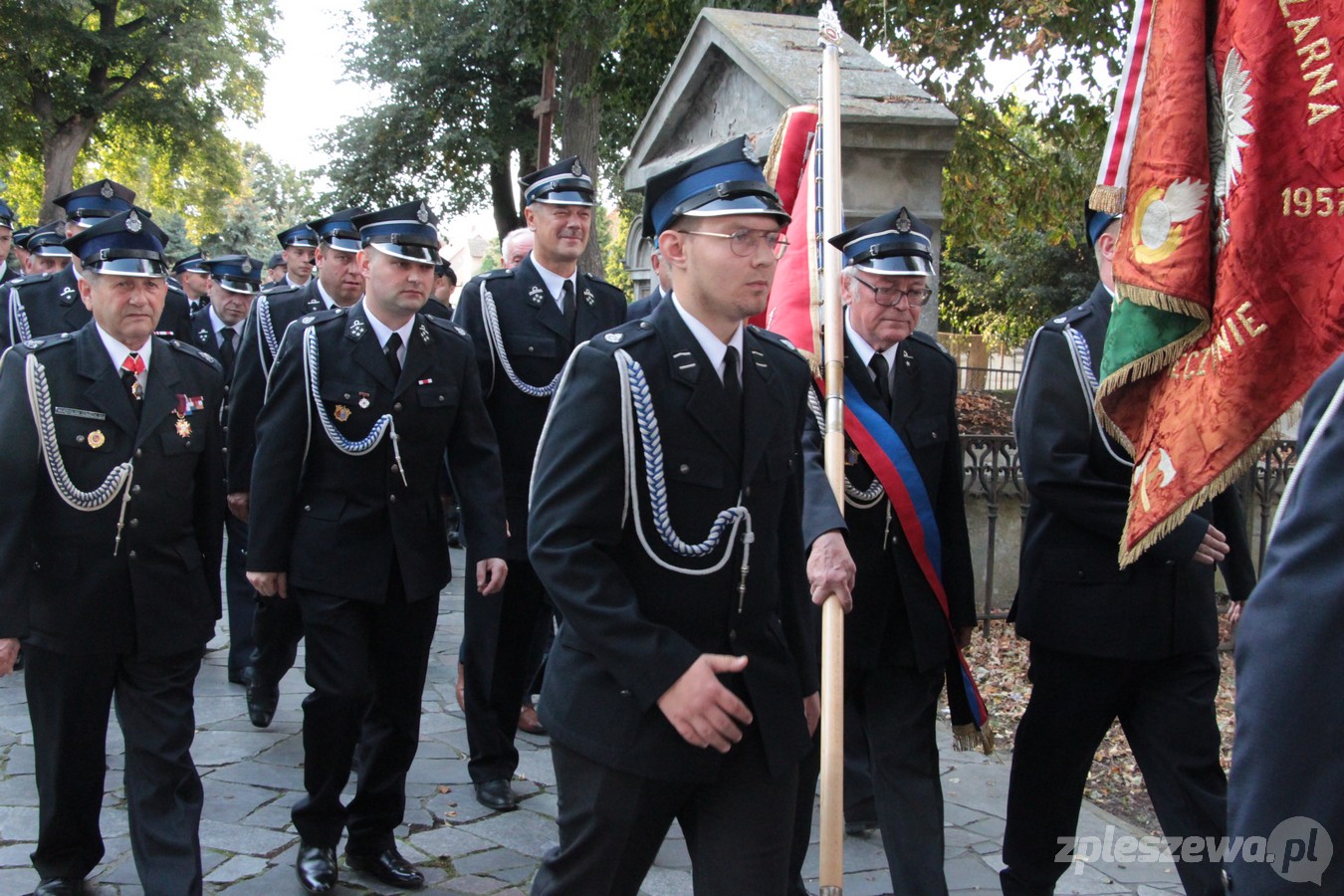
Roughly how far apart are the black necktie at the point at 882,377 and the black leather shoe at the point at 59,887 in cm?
316

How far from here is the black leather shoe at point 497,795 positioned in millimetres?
5297

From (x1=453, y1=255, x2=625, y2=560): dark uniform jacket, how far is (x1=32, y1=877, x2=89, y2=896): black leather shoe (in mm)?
2193

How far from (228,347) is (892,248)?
6.31 meters

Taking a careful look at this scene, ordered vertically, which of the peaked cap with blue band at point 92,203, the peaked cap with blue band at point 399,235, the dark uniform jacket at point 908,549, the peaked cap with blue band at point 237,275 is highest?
the peaked cap with blue band at point 92,203

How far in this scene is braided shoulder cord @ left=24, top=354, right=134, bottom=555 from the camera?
4195 millimetres

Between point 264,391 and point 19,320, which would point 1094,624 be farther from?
point 19,320

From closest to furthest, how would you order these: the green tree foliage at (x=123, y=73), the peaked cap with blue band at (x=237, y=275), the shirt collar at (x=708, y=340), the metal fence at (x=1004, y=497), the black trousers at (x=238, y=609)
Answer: the shirt collar at (x=708, y=340)
the black trousers at (x=238, y=609)
the metal fence at (x=1004, y=497)
the peaked cap with blue band at (x=237, y=275)
the green tree foliage at (x=123, y=73)

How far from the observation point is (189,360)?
15.1 feet

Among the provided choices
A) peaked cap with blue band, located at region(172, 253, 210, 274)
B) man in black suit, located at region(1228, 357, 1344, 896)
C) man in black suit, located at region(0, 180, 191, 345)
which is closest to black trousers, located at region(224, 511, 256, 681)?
man in black suit, located at region(0, 180, 191, 345)

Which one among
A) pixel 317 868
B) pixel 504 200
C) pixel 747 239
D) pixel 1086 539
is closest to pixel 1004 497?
pixel 1086 539

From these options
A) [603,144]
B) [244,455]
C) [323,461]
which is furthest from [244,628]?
[603,144]

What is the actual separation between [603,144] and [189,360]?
1903cm

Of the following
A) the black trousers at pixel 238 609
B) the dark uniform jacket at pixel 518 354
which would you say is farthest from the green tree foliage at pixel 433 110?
the dark uniform jacket at pixel 518 354

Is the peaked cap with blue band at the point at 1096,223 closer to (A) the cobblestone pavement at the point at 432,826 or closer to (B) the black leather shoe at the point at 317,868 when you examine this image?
(A) the cobblestone pavement at the point at 432,826
